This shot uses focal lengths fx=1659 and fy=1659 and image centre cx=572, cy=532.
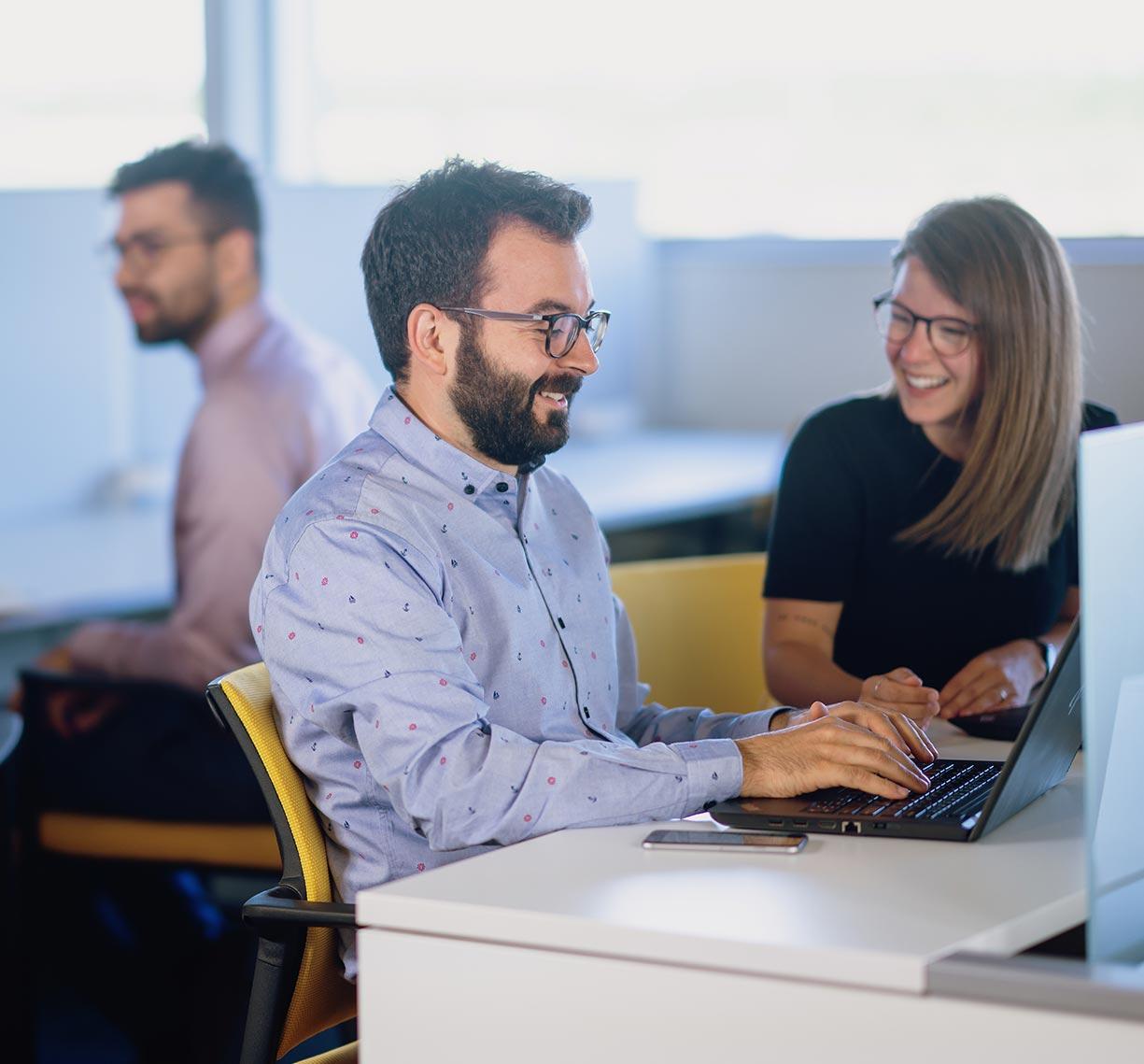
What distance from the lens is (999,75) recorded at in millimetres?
3945

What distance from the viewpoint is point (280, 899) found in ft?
4.58

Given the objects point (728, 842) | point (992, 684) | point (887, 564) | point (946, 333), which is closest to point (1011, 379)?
point (946, 333)

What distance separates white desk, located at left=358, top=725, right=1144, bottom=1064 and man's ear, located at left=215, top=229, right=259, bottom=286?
1.80 m

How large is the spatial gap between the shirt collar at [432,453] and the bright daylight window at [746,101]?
2.47m

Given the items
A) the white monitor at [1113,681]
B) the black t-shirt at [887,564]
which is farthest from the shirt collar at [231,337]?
the white monitor at [1113,681]

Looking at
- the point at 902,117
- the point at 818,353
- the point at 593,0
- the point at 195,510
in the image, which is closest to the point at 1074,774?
the point at 195,510

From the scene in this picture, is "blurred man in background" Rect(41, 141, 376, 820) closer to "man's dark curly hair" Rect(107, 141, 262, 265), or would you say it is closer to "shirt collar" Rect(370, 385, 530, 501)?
"man's dark curly hair" Rect(107, 141, 262, 265)

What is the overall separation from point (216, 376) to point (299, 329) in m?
0.18

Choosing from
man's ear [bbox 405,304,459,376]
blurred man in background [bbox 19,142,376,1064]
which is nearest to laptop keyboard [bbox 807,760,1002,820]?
Answer: man's ear [bbox 405,304,459,376]

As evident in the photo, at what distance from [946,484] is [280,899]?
1.05 metres

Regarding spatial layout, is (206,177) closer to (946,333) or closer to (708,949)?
(946,333)

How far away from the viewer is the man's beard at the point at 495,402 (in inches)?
61.2

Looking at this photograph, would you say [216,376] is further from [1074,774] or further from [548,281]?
[1074,774]

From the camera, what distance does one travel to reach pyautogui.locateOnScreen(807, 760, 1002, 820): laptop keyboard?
133 centimetres
